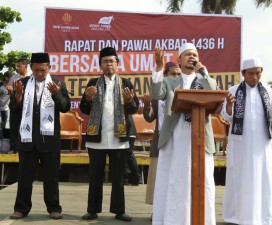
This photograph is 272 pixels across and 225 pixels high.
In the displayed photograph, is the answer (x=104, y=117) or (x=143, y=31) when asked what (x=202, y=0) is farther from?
(x=104, y=117)

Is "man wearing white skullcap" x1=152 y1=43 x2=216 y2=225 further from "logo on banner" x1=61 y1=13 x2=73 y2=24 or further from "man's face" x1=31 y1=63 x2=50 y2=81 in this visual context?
"logo on banner" x1=61 y1=13 x2=73 y2=24

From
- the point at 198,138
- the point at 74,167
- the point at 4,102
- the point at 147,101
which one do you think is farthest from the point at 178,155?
the point at 4,102

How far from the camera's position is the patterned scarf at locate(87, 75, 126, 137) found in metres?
5.82

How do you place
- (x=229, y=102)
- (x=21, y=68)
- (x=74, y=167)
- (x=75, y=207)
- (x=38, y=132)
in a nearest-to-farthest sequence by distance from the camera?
1. (x=229, y=102)
2. (x=38, y=132)
3. (x=75, y=207)
4. (x=21, y=68)
5. (x=74, y=167)

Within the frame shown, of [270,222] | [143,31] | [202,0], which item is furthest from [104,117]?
[202,0]

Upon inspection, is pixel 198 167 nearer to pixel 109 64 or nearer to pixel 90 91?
pixel 90 91

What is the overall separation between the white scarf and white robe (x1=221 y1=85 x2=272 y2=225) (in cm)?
188

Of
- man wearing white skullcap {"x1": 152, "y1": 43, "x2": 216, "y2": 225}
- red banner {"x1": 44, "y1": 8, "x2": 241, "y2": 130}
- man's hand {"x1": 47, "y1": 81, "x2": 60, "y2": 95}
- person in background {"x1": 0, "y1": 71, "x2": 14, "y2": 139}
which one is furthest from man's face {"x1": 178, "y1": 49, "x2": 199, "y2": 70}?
person in background {"x1": 0, "y1": 71, "x2": 14, "y2": 139}

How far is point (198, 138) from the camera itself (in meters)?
4.18

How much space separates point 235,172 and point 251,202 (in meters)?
0.40

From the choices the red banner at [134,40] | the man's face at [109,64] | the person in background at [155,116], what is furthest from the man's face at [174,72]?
the red banner at [134,40]

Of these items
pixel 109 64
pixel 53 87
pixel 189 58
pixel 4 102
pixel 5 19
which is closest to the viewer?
pixel 189 58

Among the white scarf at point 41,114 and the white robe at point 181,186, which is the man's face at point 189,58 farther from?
the white scarf at point 41,114

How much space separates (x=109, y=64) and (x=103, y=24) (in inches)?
235
